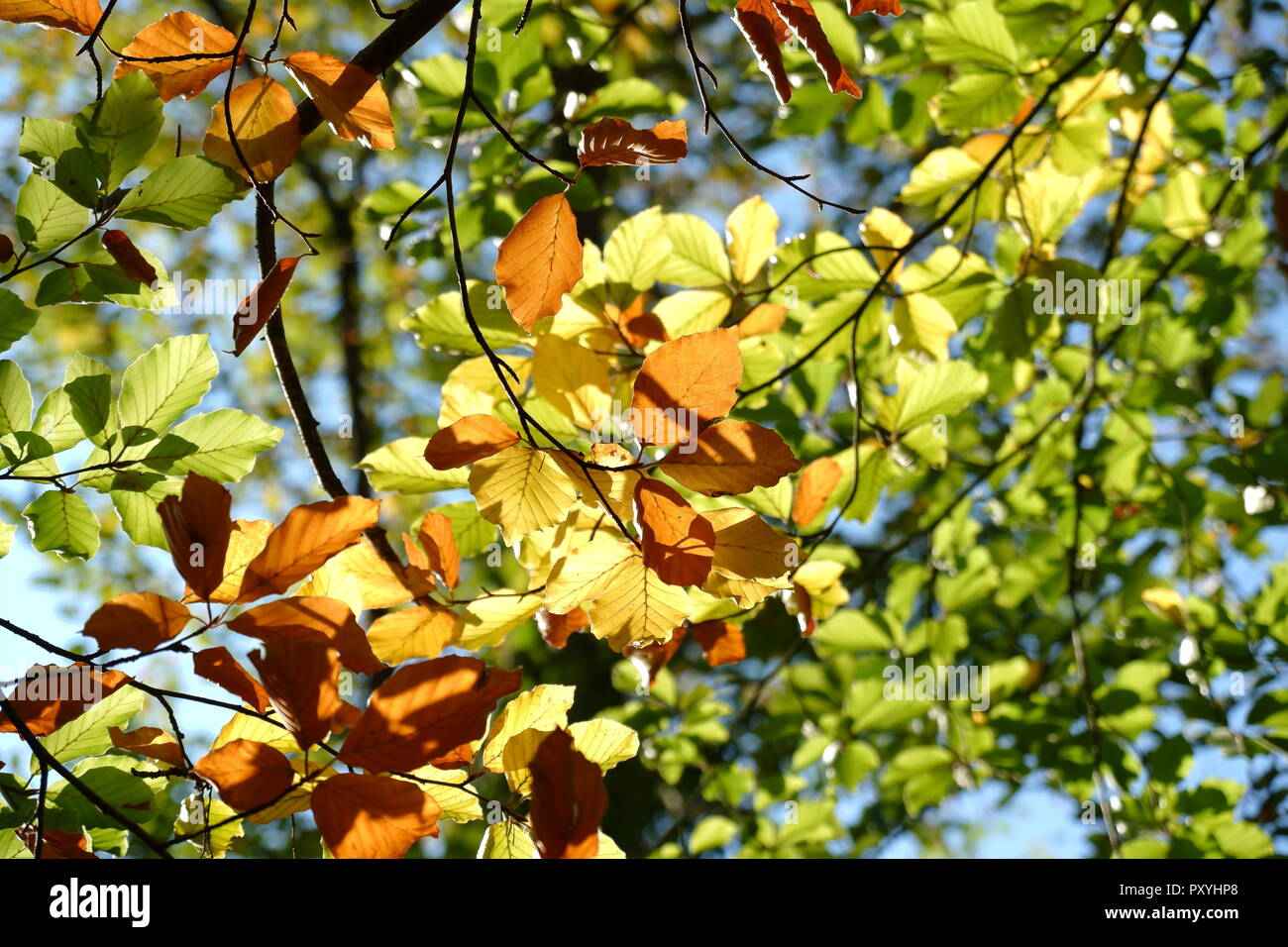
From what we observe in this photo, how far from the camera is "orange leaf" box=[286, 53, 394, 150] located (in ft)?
2.17

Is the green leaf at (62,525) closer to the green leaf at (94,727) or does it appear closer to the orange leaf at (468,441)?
the green leaf at (94,727)

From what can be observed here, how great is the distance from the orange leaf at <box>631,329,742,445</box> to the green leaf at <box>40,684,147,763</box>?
0.50 metres

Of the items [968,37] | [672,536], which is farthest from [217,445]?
[968,37]

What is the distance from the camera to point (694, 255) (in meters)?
1.04

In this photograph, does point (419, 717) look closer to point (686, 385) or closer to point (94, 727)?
point (686, 385)

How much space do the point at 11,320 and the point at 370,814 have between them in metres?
0.44

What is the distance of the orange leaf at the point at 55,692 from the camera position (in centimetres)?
60

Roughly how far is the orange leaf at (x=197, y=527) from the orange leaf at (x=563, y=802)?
27cm

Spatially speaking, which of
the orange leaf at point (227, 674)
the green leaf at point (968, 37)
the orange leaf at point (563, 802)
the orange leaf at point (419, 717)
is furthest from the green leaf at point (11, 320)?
the green leaf at point (968, 37)

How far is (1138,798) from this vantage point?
64.7 inches

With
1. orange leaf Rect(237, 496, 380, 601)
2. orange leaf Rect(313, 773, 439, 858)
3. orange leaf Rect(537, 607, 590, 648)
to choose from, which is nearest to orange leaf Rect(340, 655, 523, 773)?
orange leaf Rect(313, 773, 439, 858)
